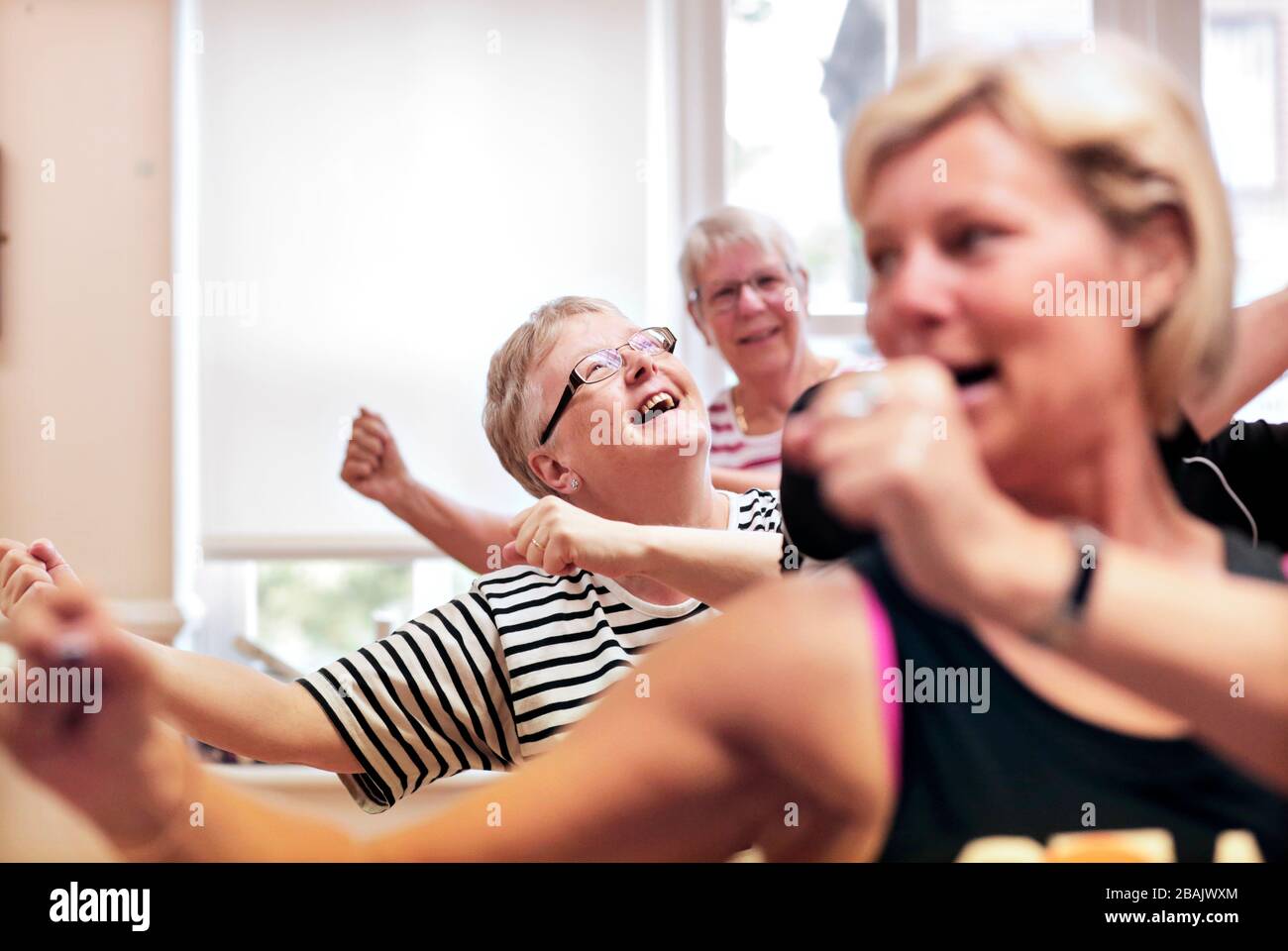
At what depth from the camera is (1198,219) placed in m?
0.70

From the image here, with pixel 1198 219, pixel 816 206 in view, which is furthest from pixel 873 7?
pixel 1198 219

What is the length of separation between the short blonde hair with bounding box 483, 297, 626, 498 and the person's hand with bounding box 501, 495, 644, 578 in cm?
21

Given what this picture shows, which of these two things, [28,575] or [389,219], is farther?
[389,219]

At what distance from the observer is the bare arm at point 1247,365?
2.57ft

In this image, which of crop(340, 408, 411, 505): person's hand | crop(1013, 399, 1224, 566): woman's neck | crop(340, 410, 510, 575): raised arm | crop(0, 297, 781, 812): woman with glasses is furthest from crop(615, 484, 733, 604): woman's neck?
crop(340, 408, 411, 505): person's hand

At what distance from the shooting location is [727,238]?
1.37 meters

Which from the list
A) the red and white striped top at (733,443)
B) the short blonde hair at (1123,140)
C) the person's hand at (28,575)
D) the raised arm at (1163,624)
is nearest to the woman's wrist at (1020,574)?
the raised arm at (1163,624)

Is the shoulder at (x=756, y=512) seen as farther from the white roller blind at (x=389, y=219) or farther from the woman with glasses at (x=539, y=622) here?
the white roller blind at (x=389, y=219)

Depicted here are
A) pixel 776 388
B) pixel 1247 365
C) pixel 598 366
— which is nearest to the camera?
pixel 1247 365

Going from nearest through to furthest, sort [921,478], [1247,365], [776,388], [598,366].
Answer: [921,478]
[1247,365]
[598,366]
[776,388]

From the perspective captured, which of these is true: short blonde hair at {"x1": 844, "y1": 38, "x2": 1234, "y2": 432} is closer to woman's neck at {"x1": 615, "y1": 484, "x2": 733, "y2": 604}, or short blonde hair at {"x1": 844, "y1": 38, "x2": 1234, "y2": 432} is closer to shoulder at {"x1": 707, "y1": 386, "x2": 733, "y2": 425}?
woman's neck at {"x1": 615, "y1": 484, "x2": 733, "y2": 604}

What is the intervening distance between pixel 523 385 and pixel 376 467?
524mm

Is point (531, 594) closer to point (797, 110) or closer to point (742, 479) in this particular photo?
point (742, 479)

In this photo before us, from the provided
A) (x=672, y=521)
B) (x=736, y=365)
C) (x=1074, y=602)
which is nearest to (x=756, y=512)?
(x=672, y=521)
